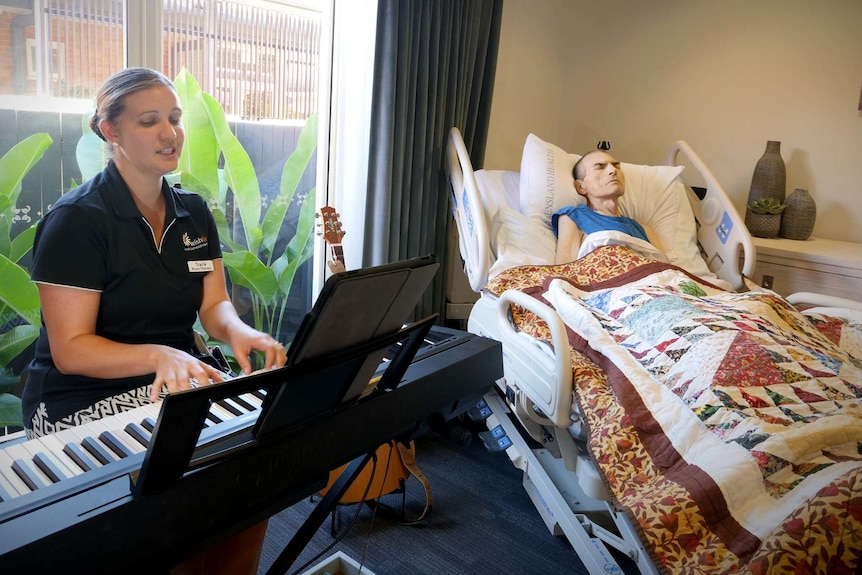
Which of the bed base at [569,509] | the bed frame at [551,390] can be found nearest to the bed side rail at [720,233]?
the bed frame at [551,390]

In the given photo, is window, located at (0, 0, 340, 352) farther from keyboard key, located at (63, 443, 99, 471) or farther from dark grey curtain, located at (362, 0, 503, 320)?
keyboard key, located at (63, 443, 99, 471)

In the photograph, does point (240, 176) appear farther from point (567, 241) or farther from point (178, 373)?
point (178, 373)

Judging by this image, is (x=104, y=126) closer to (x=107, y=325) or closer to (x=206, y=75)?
(x=107, y=325)

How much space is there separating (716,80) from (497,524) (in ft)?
7.11

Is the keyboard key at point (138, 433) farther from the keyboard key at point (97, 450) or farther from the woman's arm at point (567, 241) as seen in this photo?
the woman's arm at point (567, 241)

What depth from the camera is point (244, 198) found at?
2383 mm

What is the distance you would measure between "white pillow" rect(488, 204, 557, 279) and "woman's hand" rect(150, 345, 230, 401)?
1359 millimetres

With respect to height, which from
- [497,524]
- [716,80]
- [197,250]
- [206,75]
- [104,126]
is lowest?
[497,524]

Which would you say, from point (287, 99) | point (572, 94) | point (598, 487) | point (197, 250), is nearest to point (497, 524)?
point (598, 487)

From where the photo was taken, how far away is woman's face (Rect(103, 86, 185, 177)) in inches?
54.6

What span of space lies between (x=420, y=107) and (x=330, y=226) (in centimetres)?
71

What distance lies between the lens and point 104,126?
139 centimetres

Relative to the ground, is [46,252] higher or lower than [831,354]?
higher

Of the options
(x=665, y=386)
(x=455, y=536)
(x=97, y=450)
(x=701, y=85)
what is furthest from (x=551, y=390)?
(x=701, y=85)
